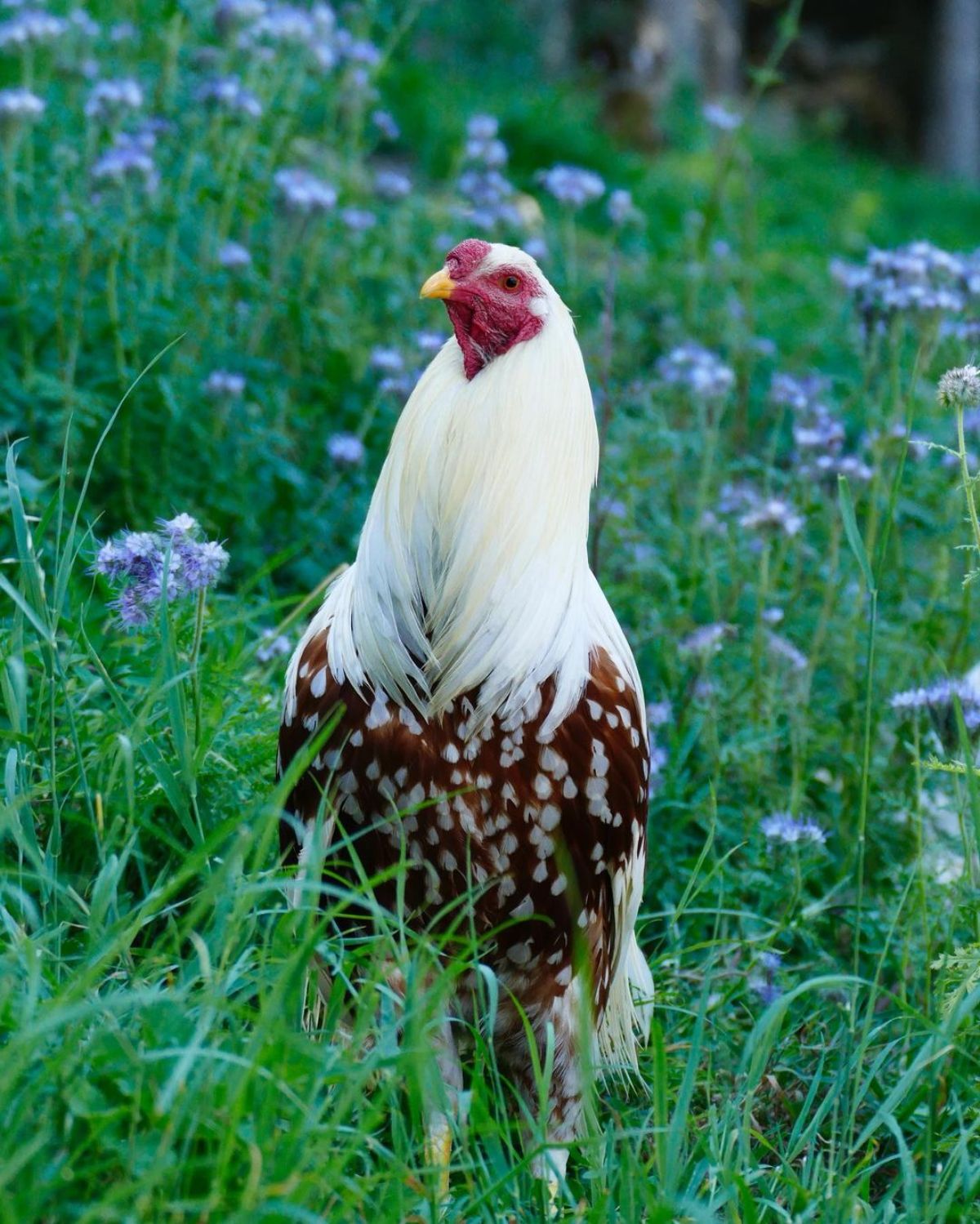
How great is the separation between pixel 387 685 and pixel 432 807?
21 centimetres

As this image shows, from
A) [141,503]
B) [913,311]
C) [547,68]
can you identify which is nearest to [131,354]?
→ [141,503]

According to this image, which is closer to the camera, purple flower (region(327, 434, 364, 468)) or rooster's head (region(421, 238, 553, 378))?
rooster's head (region(421, 238, 553, 378))

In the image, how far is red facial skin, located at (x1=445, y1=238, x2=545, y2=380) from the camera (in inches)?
99.3

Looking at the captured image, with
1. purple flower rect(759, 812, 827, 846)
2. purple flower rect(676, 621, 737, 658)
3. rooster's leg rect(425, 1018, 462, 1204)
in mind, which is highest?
purple flower rect(676, 621, 737, 658)

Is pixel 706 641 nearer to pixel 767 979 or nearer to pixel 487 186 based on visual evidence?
pixel 767 979

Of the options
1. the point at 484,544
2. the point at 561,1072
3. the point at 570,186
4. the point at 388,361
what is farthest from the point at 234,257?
the point at 561,1072

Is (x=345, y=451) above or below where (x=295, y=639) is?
above

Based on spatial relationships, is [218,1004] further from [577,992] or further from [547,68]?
[547,68]

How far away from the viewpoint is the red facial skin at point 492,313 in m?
2.52

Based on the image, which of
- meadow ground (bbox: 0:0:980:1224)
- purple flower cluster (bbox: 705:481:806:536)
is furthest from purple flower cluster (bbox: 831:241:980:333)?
purple flower cluster (bbox: 705:481:806:536)

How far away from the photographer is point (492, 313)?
2.52 m

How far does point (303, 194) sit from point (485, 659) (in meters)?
2.20

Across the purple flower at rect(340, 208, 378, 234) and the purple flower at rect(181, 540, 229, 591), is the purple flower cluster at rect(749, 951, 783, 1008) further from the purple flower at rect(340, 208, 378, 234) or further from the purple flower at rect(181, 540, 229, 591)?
the purple flower at rect(340, 208, 378, 234)

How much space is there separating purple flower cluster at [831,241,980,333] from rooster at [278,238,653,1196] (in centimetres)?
160
